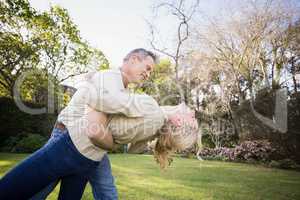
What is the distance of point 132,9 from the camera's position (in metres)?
Answer: 15.8

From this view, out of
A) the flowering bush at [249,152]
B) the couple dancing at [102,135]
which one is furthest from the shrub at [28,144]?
the couple dancing at [102,135]

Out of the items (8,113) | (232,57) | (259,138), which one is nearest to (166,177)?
(259,138)

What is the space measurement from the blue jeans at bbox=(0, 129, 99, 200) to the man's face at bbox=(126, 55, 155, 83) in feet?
1.67

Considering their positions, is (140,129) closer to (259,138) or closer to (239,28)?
(259,138)

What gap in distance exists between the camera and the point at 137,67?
1526 millimetres

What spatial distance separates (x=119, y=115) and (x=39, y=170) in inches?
15.2

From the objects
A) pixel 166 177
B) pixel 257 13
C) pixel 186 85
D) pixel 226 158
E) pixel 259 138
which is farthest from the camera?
pixel 186 85

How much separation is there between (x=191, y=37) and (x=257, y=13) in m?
3.70

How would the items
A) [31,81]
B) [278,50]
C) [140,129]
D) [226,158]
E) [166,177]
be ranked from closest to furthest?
1. [140,129]
2. [166,177]
3. [226,158]
4. [31,81]
5. [278,50]

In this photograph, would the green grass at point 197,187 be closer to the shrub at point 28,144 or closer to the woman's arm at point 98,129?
the woman's arm at point 98,129

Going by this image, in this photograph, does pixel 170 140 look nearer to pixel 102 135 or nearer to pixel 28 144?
pixel 102 135

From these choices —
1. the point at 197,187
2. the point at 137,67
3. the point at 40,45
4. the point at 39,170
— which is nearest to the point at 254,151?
the point at 197,187

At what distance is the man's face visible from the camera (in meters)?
1.52

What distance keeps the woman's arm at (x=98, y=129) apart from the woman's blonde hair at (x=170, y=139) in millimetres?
246
